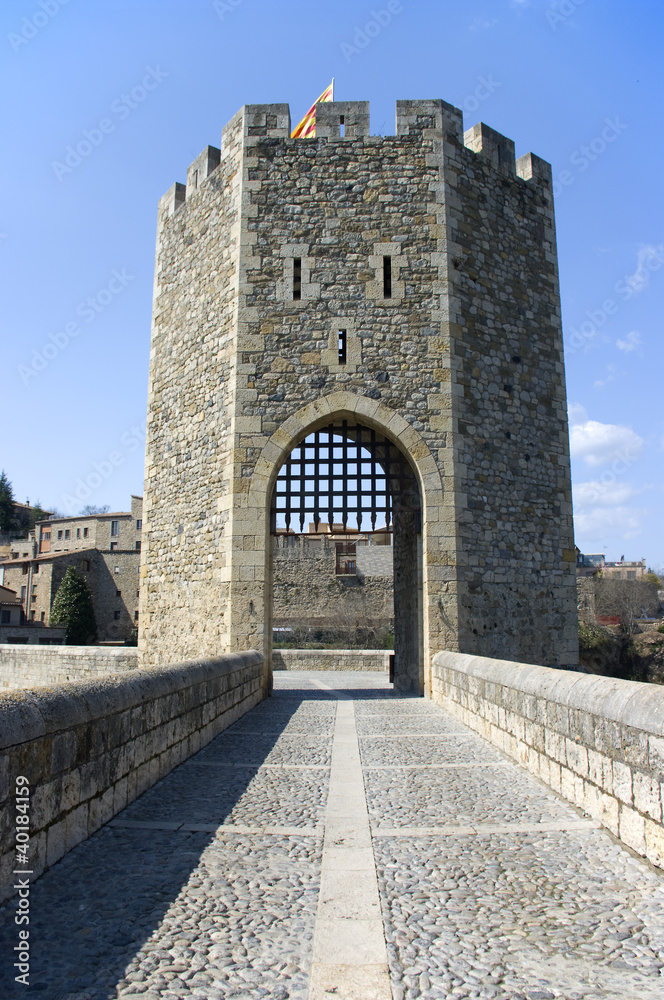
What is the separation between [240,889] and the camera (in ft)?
8.53

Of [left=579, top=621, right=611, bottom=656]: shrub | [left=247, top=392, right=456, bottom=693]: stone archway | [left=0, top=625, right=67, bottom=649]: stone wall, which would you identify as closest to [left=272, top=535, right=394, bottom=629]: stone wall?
[left=579, top=621, right=611, bottom=656]: shrub

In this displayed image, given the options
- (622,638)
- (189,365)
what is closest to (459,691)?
(189,365)

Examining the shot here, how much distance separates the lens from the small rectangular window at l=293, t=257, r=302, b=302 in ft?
31.3

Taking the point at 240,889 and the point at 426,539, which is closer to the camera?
the point at 240,889

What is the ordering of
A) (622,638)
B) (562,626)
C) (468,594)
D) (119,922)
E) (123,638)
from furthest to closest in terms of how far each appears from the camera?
(123,638)
(622,638)
(562,626)
(468,594)
(119,922)

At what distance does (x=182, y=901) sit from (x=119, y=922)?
262 millimetres

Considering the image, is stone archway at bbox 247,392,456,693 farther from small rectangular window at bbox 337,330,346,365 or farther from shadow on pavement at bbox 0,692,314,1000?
shadow on pavement at bbox 0,692,314,1000

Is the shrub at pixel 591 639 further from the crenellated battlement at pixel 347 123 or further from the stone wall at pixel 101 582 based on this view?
the stone wall at pixel 101 582

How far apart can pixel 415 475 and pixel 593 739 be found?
6300mm

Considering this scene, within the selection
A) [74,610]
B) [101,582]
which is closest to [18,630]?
[74,610]

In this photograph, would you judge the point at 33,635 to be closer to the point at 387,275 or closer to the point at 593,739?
the point at 387,275

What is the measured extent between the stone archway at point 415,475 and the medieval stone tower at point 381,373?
0.03 metres

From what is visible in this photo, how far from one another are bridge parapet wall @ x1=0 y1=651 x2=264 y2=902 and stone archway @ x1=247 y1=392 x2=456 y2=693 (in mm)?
4093

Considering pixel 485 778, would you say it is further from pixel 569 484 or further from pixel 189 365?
pixel 189 365
